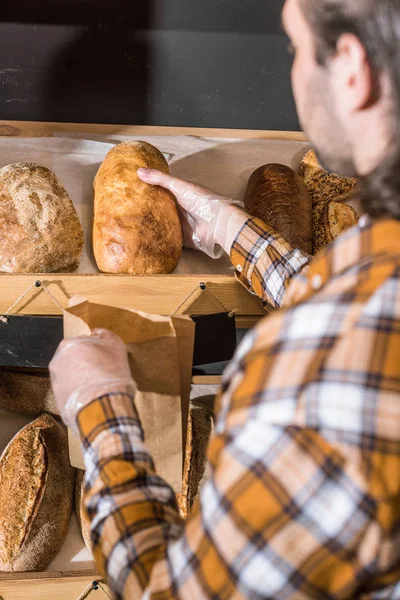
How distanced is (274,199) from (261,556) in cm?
117

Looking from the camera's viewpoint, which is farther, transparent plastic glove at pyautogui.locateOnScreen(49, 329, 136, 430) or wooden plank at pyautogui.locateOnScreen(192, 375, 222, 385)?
wooden plank at pyautogui.locateOnScreen(192, 375, 222, 385)

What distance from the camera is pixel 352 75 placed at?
0.63 m

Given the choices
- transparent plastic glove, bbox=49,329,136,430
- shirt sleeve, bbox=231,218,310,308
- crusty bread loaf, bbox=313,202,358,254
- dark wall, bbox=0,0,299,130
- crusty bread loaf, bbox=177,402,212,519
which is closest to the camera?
transparent plastic glove, bbox=49,329,136,430

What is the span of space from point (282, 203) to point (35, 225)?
611 mm

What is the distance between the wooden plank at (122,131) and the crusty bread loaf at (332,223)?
296mm

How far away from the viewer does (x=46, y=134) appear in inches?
69.4

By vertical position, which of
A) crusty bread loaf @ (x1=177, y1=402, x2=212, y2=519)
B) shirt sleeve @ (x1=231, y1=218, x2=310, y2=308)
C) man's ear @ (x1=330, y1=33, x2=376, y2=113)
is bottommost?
crusty bread loaf @ (x1=177, y1=402, x2=212, y2=519)

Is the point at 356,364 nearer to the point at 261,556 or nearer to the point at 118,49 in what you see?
the point at 261,556

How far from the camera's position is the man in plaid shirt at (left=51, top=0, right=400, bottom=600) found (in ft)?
1.85

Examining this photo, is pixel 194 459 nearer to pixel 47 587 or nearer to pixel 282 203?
pixel 47 587

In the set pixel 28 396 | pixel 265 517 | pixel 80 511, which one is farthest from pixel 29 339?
pixel 265 517

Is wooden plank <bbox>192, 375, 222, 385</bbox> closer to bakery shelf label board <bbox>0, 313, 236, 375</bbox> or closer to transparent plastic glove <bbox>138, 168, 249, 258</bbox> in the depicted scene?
bakery shelf label board <bbox>0, 313, 236, 375</bbox>

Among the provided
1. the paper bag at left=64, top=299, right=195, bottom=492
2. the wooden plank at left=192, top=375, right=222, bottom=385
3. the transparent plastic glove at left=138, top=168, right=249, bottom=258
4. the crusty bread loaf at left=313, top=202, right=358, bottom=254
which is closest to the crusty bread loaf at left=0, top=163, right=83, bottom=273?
Answer: the transparent plastic glove at left=138, top=168, right=249, bottom=258

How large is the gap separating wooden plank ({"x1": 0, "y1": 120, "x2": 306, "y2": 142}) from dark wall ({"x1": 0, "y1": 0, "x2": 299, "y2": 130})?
0.29ft
